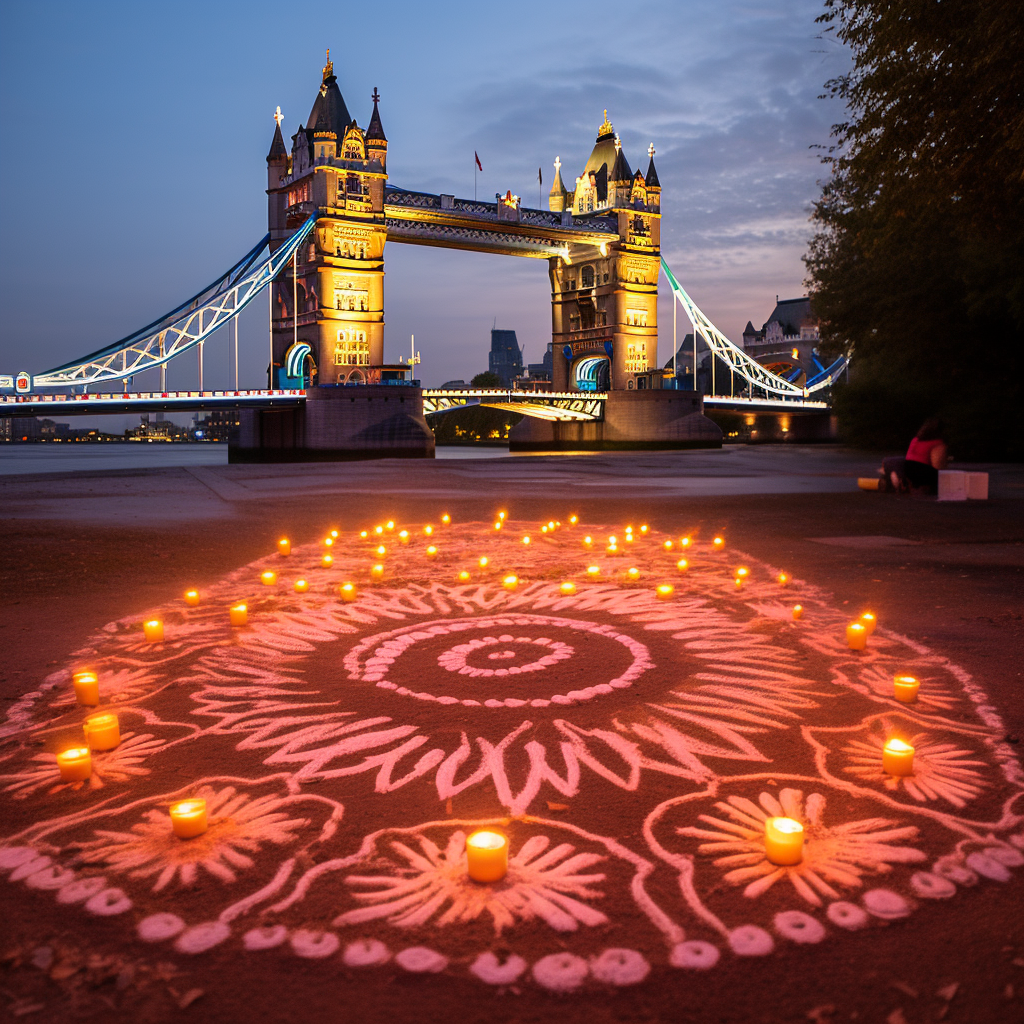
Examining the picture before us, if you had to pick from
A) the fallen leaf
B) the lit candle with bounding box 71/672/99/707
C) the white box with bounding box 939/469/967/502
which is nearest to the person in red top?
the white box with bounding box 939/469/967/502

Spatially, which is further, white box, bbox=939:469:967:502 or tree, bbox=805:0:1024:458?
white box, bbox=939:469:967:502

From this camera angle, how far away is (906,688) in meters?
4.61

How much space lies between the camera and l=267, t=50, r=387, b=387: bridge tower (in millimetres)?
55875

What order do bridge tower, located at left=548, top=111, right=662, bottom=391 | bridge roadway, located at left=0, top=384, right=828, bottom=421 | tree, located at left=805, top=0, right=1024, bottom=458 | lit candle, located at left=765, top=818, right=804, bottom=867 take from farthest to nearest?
bridge tower, located at left=548, top=111, right=662, bottom=391 → bridge roadway, located at left=0, top=384, right=828, bottom=421 → tree, located at left=805, top=0, right=1024, bottom=458 → lit candle, located at left=765, top=818, right=804, bottom=867

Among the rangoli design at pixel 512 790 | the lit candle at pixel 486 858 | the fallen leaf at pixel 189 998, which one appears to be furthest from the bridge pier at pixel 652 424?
the fallen leaf at pixel 189 998

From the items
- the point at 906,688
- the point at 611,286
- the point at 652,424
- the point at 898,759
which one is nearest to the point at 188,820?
the point at 898,759

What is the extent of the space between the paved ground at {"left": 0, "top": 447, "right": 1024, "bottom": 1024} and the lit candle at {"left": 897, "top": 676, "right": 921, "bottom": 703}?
42 cm

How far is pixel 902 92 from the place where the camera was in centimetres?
1212

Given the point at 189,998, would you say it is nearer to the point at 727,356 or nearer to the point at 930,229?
the point at 930,229

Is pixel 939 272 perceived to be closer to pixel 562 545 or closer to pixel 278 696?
pixel 562 545

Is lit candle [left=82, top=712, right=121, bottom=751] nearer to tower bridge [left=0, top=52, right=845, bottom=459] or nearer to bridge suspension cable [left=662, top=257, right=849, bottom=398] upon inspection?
tower bridge [left=0, top=52, right=845, bottom=459]

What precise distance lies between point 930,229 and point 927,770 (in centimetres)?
2887

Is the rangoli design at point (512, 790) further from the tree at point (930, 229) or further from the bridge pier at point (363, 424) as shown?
the bridge pier at point (363, 424)

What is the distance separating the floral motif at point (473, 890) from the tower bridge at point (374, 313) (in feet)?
156
